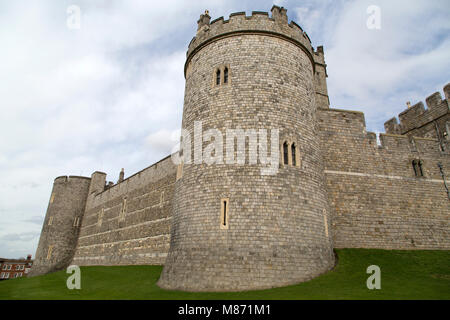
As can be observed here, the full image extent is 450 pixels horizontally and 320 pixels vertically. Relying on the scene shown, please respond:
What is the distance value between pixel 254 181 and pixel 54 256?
29365 mm

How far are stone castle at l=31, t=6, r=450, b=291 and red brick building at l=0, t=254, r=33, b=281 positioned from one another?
194 ft

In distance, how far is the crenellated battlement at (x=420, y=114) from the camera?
17.6 meters

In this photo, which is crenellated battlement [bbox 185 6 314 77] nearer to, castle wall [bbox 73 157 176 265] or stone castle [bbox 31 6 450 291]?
stone castle [bbox 31 6 450 291]

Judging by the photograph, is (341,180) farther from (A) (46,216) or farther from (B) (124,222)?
(A) (46,216)

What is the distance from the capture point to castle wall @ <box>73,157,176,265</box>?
1838 cm

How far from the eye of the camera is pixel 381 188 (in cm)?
1373

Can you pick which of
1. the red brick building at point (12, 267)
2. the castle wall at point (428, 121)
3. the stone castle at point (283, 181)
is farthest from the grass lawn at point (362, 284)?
the red brick building at point (12, 267)

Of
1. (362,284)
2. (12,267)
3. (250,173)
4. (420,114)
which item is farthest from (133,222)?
(12,267)

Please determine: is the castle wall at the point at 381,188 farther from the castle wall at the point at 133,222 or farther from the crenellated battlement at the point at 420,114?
the castle wall at the point at 133,222

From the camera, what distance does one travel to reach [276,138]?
10.6m

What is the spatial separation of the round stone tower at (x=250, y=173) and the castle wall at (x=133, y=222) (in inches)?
295

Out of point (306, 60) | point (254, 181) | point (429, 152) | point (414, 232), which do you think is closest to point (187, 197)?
point (254, 181)

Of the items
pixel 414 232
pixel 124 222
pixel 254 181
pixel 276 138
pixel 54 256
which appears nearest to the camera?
pixel 254 181

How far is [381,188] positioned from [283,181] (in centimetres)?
652
